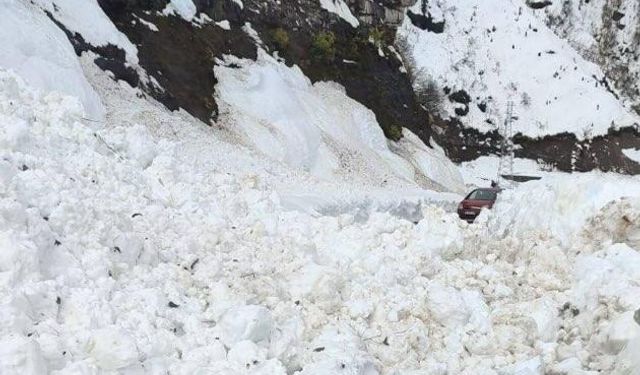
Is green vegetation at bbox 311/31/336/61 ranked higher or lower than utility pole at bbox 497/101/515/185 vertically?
higher

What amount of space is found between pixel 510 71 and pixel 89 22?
3957 cm

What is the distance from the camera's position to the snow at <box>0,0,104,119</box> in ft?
46.9

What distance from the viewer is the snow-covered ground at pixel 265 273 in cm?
560

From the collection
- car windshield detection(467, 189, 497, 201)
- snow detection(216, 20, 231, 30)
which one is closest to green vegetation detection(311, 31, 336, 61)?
snow detection(216, 20, 231, 30)

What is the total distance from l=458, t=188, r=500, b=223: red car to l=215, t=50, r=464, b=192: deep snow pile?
7.21 m

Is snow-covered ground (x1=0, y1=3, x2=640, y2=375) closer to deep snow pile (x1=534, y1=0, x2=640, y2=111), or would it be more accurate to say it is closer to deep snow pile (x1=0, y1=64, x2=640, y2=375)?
deep snow pile (x1=0, y1=64, x2=640, y2=375)

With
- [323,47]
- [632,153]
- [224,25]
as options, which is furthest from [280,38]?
[632,153]

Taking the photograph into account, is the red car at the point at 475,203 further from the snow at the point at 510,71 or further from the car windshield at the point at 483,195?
the snow at the point at 510,71

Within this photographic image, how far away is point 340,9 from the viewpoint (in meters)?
35.7

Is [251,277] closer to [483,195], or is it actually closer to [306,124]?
[483,195]

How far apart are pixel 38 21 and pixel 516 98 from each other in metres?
40.7

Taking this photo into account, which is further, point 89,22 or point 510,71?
point 510,71

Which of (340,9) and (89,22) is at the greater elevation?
(340,9)

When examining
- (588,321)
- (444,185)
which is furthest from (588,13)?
(588,321)
